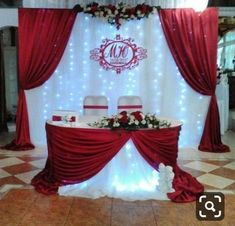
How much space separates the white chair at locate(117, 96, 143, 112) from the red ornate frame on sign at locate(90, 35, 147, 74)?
539 millimetres

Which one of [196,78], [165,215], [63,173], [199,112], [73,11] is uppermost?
[73,11]

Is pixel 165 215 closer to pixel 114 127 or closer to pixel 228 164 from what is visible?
pixel 114 127

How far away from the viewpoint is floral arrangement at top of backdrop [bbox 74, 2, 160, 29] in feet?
18.7

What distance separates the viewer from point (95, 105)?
5723 mm

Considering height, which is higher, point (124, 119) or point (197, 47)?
point (197, 47)

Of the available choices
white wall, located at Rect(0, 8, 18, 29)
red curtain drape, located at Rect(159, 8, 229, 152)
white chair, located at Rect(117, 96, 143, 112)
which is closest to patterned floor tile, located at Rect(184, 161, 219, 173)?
red curtain drape, located at Rect(159, 8, 229, 152)

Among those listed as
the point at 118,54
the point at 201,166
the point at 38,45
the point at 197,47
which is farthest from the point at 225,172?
the point at 38,45

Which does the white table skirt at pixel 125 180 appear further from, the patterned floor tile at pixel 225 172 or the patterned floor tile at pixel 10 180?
the patterned floor tile at pixel 225 172

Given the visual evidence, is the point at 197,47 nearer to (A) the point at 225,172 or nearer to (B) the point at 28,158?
(A) the point at 225,172

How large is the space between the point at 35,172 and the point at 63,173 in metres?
0.91

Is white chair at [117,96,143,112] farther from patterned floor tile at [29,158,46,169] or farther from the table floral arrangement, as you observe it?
the table floral arrangement

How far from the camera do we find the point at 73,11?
5.84m

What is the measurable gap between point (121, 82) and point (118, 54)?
1.63 ft

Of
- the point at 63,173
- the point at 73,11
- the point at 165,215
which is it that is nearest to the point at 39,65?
the point at 73,11
